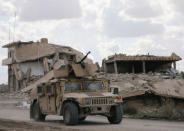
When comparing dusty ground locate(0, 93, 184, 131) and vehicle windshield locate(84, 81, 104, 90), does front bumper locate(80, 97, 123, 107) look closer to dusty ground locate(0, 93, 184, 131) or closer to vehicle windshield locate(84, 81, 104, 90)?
dusty ground locate(0, 93, 184, 131)

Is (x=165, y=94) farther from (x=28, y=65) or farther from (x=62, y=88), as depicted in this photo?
(x=28, y=65)

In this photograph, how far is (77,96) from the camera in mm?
Answer: 12867

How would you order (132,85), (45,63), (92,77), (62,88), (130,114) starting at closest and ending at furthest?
(62,88)
(92,77)
(130,114)
(132,85)
(45,63)

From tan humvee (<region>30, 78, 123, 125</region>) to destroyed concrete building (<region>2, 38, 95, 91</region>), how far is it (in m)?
26.6

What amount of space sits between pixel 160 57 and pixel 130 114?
19534 mm

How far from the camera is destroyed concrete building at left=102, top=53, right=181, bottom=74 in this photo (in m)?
37.4

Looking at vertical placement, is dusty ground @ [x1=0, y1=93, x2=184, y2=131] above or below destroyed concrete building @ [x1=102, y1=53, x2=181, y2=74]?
below

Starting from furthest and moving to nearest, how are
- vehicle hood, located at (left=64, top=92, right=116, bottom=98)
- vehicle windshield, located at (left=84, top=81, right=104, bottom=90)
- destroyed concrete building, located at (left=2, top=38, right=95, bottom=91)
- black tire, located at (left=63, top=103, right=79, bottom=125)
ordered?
destroyed concrete building, located at (left=2, top=38, right=95, bottom=91) → vehicle windshield, located at (left=84, top=81, right=104, bottom=90) → vehicle hood, located at (left=64, top=92, right=116, bottom=98) → black tire, located at (left=63, top=103, right=79, bottom=125)

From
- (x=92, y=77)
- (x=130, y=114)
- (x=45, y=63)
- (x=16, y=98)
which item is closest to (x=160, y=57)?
(x=45, y=63)

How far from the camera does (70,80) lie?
541 inches

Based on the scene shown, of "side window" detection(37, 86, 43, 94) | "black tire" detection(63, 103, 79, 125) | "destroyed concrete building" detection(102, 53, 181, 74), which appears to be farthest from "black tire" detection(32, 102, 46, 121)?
"destroyed concrete building" detection(102, 53, 181, 74)

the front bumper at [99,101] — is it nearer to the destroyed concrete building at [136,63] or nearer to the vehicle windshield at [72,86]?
the vehicle windshield at [72,86]

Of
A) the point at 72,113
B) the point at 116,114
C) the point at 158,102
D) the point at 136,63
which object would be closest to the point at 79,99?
the point at 72,113

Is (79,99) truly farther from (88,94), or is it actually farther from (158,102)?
(158,102)
